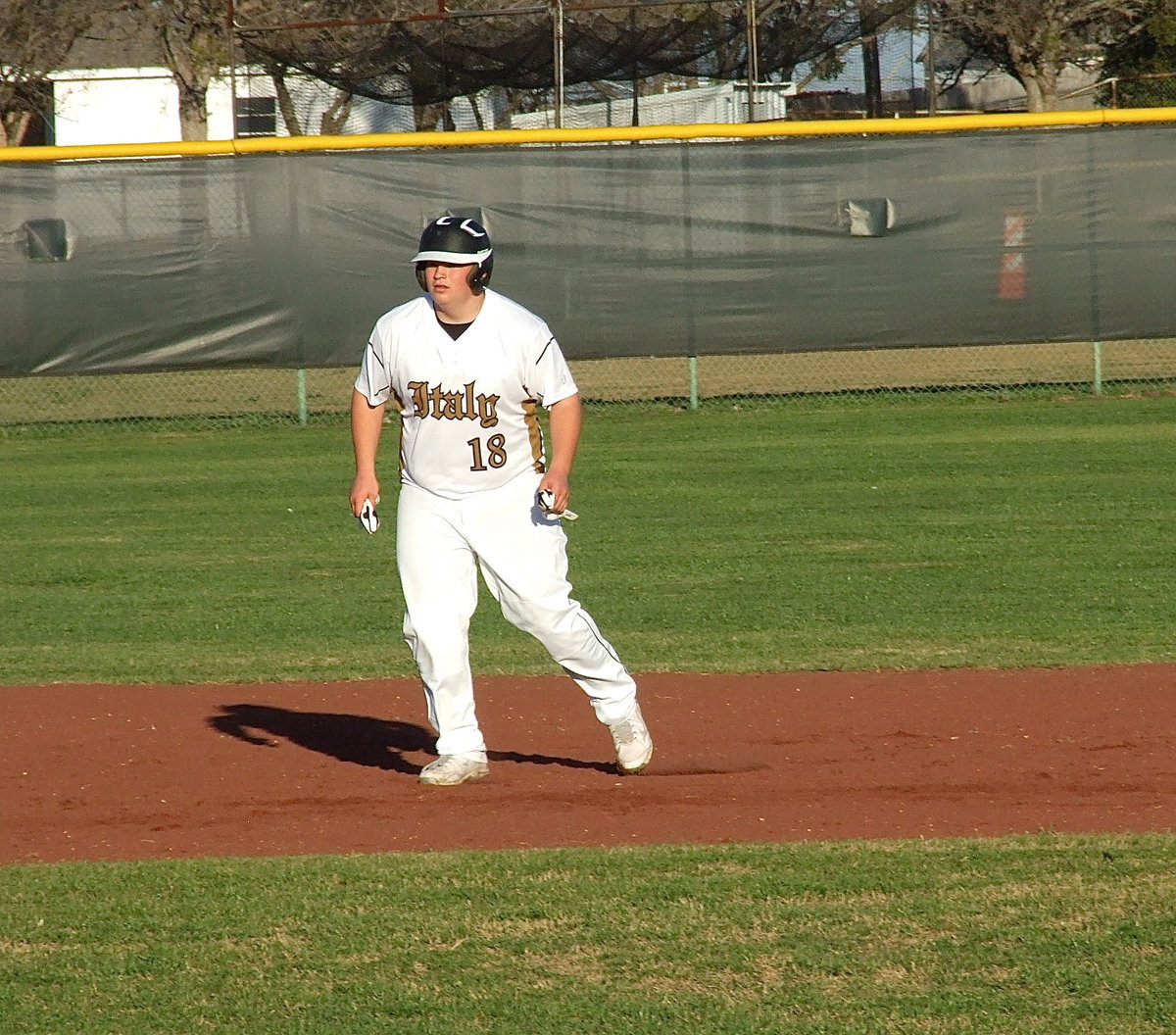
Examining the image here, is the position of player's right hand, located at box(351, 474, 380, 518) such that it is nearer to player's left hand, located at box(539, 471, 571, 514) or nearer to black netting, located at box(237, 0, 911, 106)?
player's left hand, located at box(539, 471, 571, 514)

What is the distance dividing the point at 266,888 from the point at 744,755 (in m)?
2.06

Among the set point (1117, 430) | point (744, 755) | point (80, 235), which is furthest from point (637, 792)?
point (80, 235)

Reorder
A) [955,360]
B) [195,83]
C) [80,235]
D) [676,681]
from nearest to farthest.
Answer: [676,681] < [80,235] < [955,360] < [195,83]

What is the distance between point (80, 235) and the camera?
15.4 m

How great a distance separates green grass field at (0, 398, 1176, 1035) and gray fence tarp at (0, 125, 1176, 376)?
2.90 feet

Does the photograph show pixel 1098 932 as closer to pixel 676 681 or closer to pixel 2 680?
pixel 676 681

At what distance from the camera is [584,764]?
5.90 meters

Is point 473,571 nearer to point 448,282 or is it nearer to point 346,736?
point 448,282

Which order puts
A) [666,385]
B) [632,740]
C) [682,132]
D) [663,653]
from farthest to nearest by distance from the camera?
[666,385] < [682,132] < [663,653] < [632,740]

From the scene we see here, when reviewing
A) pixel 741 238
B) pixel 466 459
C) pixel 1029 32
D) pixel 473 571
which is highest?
pixel 1029 32

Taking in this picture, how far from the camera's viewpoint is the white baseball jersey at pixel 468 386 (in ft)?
17.2

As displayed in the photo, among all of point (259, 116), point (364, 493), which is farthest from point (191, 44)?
point (364, 493)

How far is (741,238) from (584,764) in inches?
425

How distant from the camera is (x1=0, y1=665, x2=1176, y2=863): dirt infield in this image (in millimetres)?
5086
